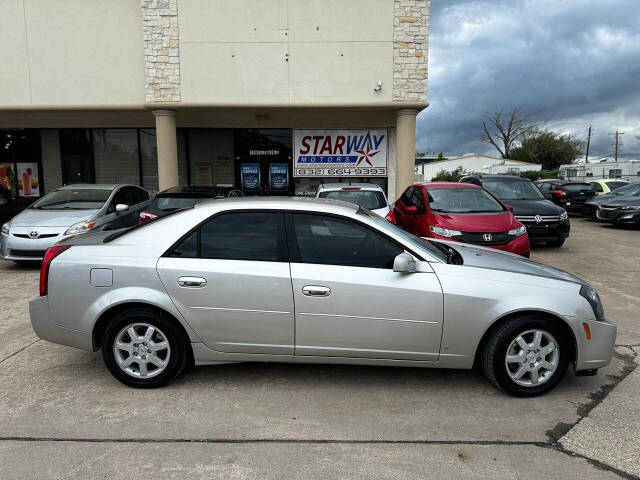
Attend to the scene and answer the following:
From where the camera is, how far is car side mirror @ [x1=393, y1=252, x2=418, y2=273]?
3.60 metres

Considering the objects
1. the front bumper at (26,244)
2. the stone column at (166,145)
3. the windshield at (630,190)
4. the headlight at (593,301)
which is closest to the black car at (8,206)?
the front bumper at (26,244)

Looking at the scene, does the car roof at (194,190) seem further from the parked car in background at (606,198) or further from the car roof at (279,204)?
the parked car in background at (606,198)

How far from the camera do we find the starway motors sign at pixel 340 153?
52.5 feet

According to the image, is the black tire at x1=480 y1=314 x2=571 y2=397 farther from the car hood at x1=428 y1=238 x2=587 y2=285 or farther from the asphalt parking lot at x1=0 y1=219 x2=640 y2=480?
the car hood at x1=428 y1=238 x2=587 y2=285

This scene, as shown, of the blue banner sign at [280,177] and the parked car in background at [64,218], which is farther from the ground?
the blue banner sign at [280,177]

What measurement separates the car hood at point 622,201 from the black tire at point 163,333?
14.9 m

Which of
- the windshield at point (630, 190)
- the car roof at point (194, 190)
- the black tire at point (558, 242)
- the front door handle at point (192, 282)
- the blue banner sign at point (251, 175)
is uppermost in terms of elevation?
the blue banner sign at point (251, 175)

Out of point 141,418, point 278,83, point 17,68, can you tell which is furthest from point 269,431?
point 17,68

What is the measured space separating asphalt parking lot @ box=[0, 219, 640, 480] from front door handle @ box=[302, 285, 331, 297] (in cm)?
82

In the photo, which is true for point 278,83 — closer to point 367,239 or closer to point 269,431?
point 367,239

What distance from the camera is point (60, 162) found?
1739cm

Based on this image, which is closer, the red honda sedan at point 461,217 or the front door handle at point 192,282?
the front door handle at point 192,282

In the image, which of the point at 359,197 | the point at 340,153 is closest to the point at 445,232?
the point at 359,197

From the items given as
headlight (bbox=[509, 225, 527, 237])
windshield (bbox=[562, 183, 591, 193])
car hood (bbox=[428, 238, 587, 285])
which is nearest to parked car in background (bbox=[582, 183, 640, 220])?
windshield (bbox=[562, 183, 591, 193])
